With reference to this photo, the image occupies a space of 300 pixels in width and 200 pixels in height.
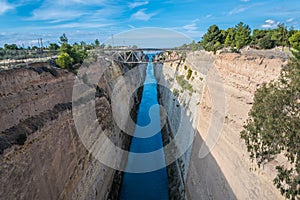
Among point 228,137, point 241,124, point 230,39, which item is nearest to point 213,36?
point 230,39

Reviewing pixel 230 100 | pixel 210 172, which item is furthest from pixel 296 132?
pixel 210 172

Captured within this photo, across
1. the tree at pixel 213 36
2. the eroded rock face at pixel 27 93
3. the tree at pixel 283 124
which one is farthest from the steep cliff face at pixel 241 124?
the tree at pixel 213 36

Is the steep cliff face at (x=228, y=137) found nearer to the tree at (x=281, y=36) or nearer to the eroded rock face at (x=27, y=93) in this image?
the eroded rock face at (x=27, y=93)

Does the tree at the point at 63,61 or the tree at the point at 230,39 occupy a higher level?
the tree at the point at 230,39

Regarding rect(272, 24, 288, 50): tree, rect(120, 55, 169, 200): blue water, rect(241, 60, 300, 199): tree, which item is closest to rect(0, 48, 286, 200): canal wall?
rect(241, 60, 300, 199): tree

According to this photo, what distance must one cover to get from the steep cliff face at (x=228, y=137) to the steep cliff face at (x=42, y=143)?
14.6 feet

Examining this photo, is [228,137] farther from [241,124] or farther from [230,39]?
[230,39]

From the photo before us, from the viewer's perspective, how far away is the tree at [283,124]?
4.88 m

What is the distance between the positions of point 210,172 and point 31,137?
19.9 feet

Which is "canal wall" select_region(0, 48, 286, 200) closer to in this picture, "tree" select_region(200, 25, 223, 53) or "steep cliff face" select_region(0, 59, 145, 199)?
"steep cliff face" select_region(0, 59, 145, 199)

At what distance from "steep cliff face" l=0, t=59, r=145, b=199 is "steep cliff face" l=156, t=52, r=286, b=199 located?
444 centimetres

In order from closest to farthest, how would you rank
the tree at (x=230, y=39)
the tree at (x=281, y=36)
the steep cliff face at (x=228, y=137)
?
the steep cliff face at (x=228, y=137) < the tree at (x=281, y=36) < the tree at (x=230, y=39)

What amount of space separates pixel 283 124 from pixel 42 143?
242 inches

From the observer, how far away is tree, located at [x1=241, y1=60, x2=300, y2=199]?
4875mm
